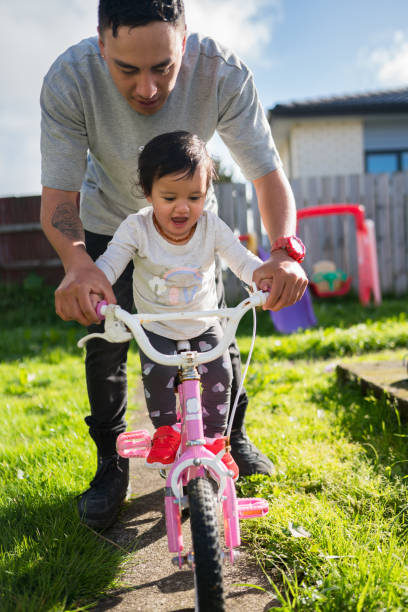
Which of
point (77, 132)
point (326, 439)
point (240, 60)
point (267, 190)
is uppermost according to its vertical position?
point (240, 60)

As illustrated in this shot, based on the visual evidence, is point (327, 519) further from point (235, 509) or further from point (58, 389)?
point (58, 389)

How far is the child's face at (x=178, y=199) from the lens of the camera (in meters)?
1.85

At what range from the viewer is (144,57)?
71.1 inches

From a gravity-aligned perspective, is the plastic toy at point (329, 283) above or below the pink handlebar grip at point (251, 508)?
above

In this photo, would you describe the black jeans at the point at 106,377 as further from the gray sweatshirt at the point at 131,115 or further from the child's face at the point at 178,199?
the child's face at the point at 178,199

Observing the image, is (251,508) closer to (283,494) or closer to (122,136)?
(283,494)

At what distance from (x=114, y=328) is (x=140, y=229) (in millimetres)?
495

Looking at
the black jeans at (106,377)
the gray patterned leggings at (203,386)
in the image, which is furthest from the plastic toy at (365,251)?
the gray patterned leggings at (203,386)

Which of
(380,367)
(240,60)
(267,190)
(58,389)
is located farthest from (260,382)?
(240,60)

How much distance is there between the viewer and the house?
1162 centimetres

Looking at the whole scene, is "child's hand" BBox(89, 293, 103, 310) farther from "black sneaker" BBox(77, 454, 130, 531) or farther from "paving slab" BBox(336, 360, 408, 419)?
"paving slab" BBox(336, 360, 408, 419)

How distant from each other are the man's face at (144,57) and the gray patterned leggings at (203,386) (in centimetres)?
86

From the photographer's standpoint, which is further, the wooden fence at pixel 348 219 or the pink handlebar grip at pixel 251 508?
the wooden fence at pixel 348 219

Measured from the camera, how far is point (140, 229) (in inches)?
77.2
